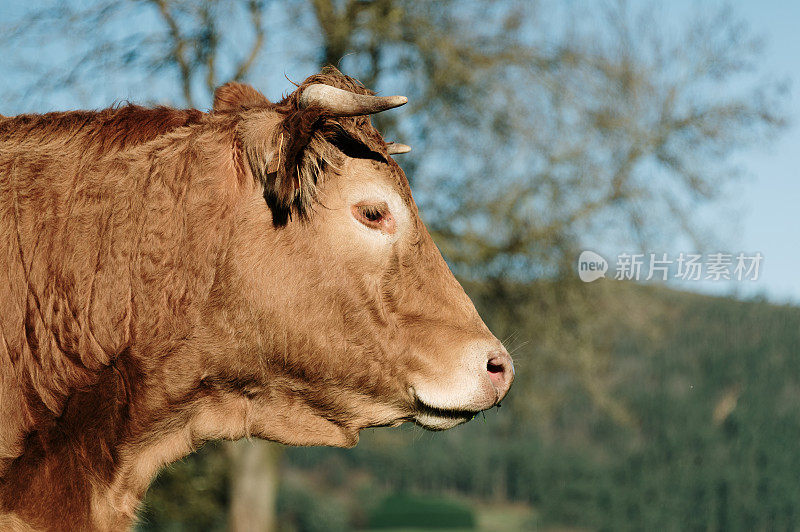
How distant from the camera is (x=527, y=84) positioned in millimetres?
11961

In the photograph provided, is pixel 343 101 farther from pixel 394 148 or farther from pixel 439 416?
pixel 439 416

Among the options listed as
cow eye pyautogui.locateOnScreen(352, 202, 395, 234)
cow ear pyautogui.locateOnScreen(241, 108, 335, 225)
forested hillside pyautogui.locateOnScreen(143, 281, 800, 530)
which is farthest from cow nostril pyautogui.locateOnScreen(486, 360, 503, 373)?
forested hillside pyautogui.locateOnScreen(143, 281, 800, 530)

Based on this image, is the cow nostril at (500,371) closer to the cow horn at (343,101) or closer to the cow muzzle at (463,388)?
the cow muzzle at (463,388)

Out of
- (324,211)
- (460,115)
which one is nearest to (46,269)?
(324,211)

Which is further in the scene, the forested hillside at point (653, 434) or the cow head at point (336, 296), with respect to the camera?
the forested hillside at point (653, 434)

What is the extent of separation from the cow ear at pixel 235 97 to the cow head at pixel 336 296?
180 mm

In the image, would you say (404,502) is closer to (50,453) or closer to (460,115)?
(460,115)

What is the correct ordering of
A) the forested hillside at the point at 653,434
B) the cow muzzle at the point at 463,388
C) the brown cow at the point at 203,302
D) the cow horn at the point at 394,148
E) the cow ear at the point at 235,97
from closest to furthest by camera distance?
the brown cow at the point at 203,302, the cow muzzle at the point at 463,388, the cow ear at the point at 235,97, the cow horn at the point at 394,148, the forested hillside at the point at 653,434

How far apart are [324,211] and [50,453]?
47.0 inches

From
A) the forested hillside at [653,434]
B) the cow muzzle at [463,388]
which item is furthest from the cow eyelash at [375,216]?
the forested hillside at [653,434]

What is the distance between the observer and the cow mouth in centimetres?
274

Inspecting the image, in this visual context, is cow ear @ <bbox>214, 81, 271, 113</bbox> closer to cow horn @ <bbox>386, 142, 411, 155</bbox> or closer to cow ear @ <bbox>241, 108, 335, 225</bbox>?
cow ear @ <bbox>241, 108, 335, 225</bbox>

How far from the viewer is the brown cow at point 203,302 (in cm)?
253

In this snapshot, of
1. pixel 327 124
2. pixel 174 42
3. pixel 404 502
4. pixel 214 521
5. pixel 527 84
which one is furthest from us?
pixel 404 502
